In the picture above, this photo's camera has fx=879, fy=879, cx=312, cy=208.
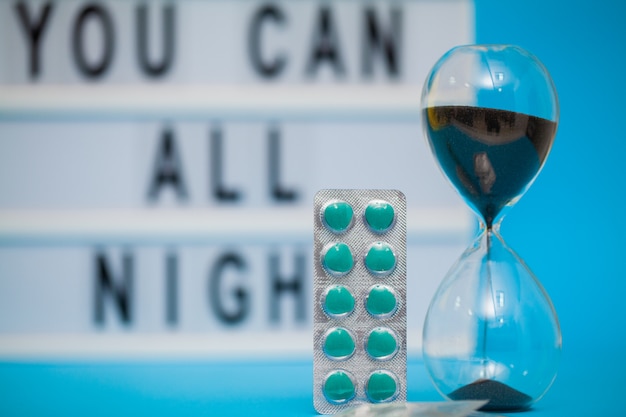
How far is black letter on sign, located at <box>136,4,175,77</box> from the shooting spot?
1.46m

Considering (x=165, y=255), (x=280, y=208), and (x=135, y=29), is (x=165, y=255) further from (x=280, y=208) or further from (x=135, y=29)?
(x=135, y=29)

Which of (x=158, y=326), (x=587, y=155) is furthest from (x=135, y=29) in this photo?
(x=587, y=155)

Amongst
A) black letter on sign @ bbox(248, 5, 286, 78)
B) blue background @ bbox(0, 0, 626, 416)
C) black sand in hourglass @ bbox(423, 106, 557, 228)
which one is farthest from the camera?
black letter on sign @ bbox(248, 5, 286, 78)

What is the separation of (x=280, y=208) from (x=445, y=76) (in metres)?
0.78

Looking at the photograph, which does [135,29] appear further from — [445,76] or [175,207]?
[445,76]

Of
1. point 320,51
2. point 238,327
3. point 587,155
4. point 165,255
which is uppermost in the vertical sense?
point 320,51

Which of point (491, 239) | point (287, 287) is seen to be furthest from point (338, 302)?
point (287, 287)

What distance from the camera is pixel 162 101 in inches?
57.6

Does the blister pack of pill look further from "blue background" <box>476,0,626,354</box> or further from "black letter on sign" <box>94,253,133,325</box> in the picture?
"black letter on sign" <box>94,253,133,325</box>

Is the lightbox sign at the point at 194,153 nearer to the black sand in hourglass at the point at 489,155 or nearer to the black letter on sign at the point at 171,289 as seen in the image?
the black letter on sign at the point at 171,289

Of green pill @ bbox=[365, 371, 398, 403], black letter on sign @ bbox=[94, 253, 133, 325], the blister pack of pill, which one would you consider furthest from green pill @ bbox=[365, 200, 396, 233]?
black letter on sign @ bbox=[94, 253, 133, 325]

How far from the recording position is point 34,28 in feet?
4.82

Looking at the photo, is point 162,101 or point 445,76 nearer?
point 445,76

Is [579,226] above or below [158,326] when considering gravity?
above
